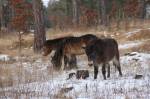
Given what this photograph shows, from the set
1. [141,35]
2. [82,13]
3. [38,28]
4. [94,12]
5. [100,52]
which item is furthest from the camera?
[82,13]

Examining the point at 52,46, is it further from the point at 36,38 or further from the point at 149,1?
the point at 149,1

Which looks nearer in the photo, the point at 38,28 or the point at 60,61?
the point at 60,61

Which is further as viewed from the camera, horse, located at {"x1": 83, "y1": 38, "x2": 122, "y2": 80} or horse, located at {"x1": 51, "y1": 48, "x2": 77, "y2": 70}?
horse, located at {"x1": 51, "y1": 48, "x2": 77, "y2": 70}

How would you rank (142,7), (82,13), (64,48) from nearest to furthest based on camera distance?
(64,48), (142,7), (82,13)

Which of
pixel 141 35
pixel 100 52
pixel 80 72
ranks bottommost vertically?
pixel 141 35

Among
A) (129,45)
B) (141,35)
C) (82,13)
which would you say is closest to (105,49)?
(129,45)

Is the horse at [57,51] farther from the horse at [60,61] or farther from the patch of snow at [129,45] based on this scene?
the patch of snow at [129,45]

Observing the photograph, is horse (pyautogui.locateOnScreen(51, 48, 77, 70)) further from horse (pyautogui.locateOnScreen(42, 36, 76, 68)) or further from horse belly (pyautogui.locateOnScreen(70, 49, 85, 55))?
horse belly (pyautogui.locateOnScreen(70, 49, 85, 55))

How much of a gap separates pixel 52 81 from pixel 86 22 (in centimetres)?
2308

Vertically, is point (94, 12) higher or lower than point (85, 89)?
lower

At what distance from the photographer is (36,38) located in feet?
67.5

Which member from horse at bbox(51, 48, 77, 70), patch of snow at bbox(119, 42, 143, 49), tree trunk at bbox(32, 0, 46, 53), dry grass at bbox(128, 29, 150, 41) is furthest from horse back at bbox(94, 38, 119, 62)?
dry grass at bbox(128, 29, 150, 41)

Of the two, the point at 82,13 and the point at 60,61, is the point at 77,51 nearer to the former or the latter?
the point at 60,61

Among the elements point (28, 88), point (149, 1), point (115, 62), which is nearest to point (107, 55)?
point (115, 62)
